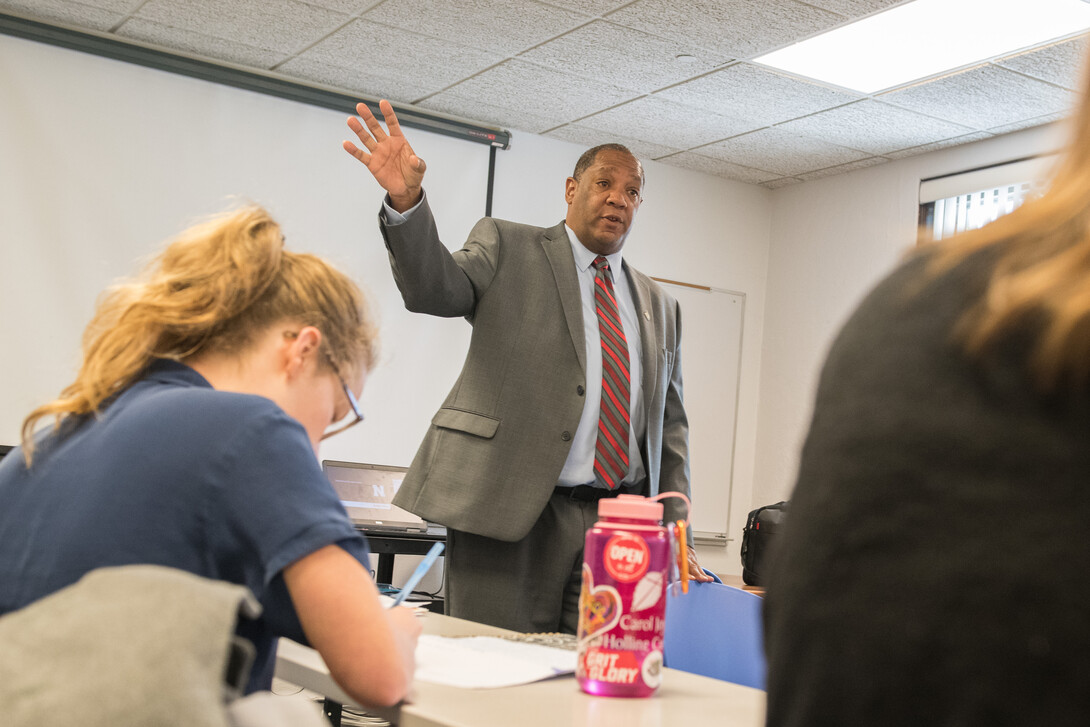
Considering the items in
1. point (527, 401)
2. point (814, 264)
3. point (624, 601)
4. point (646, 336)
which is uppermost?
point (814, 264)

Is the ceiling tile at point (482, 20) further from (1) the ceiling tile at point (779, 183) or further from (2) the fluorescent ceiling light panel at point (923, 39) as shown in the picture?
(1) the ceiling tile at point (779, 183)

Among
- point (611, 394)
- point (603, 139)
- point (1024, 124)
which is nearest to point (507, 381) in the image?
point (611, 394)

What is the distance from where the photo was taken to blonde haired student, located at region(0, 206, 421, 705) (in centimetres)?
93

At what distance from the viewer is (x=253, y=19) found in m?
4.13

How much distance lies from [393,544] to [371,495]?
10.8 inches

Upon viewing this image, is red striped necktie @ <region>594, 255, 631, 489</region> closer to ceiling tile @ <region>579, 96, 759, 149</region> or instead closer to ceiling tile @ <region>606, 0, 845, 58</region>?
ceiling tile @ <region>606, 0, 845, 58</region>

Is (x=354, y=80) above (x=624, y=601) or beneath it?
above

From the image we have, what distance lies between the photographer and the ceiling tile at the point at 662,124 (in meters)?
4.83

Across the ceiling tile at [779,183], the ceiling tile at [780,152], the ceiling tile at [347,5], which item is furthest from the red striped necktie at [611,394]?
the ceiling tile at [779,183]

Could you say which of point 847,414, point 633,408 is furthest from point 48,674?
point 633,408

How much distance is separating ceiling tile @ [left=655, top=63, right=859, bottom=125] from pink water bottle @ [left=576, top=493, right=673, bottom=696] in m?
3.42

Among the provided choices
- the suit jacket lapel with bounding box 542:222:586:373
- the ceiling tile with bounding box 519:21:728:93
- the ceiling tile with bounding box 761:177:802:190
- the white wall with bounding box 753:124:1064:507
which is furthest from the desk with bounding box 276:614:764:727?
the ceiling tile with bounding box 761:177:802:190

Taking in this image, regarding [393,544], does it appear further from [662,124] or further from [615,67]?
[662,124]

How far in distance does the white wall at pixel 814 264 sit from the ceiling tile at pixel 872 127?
24 cm
